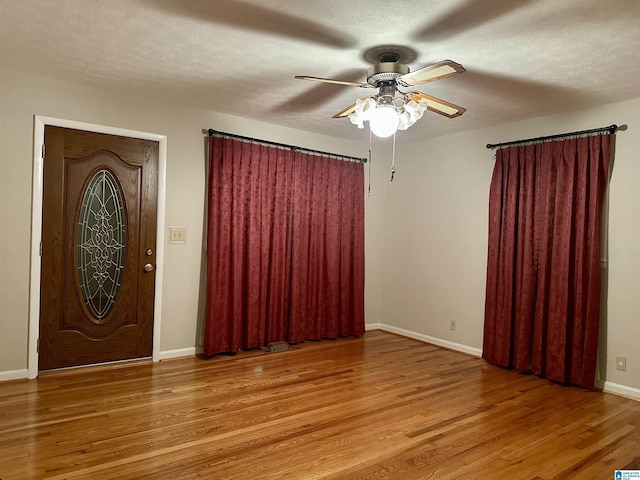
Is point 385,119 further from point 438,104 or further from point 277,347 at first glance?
point 277,347

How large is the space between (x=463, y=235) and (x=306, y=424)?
9.54ft

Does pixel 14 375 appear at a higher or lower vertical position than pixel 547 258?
lower

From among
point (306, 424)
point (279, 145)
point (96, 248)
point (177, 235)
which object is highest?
point (279, 145)

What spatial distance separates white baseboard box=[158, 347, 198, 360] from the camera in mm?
4238

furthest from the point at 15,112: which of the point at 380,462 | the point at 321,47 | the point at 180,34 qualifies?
the point at 380,462

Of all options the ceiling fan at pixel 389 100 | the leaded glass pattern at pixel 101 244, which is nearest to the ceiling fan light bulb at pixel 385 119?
the ceiling fan at pixel 389 100

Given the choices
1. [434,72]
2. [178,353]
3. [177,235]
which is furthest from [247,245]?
[434,72]

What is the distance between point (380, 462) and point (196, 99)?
3.30 m

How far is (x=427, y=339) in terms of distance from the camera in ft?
17.4

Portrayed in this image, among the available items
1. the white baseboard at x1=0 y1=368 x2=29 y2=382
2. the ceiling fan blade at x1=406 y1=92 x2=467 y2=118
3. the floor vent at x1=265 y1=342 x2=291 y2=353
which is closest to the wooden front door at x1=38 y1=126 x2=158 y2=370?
the white baseboard at x1=0 y1=368 x2=29 y2=382

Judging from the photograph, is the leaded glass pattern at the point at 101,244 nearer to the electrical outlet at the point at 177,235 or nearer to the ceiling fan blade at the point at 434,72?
the electrical outlet at the point at 177,235

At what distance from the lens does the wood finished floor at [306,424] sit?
7.80 ft

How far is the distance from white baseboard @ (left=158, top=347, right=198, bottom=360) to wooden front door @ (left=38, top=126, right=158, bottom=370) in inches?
5.3

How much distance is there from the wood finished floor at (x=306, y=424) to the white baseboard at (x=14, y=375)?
0.22 feet
